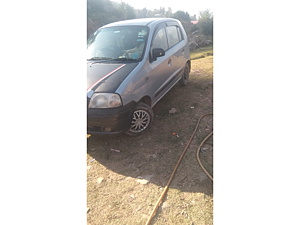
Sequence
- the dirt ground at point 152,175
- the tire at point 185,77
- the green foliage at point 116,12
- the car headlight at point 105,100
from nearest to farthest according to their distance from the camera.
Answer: the dirt ground at point 152,175, the car headlight at point 105,100, the green foliage at point 116,12, the tire at point 185,77

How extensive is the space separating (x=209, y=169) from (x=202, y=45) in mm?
10731

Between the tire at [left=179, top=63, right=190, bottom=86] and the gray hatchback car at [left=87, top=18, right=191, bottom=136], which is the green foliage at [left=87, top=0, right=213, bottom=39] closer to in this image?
the gray hatchback car at [left=87, top=18, right=191, bottom=136]

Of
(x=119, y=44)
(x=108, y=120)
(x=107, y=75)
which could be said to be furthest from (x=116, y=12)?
(x=108, y=120)

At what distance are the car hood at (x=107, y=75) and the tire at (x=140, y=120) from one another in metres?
0.50

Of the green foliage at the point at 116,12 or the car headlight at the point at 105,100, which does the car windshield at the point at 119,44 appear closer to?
the green foliage at the point at 116,12

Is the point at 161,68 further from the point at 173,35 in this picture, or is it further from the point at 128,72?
the point at 173,35

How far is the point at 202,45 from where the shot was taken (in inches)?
484

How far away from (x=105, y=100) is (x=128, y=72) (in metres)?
0.55

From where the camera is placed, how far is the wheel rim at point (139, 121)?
334cm

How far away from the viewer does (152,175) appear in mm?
2680

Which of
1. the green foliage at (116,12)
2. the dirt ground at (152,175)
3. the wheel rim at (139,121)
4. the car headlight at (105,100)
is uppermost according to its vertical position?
the green foliage at (116,12)

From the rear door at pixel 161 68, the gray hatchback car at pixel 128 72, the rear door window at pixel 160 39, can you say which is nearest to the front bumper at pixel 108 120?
the gray hatchback car at pixel 128 72

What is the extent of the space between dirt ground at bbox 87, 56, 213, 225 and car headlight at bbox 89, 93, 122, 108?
682 millimetres
